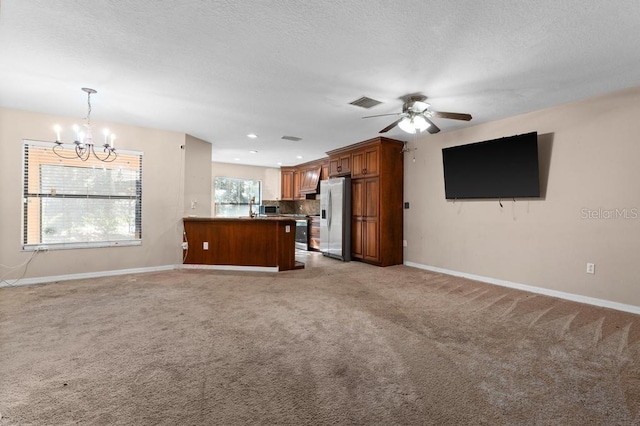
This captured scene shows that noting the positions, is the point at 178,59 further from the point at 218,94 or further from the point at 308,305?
the point at 308,305

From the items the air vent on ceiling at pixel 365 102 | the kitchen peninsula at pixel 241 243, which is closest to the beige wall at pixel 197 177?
the kitchen peninsula at pixel 241 243

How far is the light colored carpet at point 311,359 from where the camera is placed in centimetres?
162

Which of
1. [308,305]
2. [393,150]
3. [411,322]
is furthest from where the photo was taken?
[393,150]

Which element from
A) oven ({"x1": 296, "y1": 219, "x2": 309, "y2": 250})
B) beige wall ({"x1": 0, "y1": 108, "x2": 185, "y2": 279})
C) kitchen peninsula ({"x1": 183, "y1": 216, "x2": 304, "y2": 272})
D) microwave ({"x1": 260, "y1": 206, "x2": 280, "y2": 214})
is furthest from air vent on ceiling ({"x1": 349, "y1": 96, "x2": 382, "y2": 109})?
microwave ({"x1": 260, "y1": 206, "x2": 280, "y2": 214})

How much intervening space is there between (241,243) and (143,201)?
1.79 m

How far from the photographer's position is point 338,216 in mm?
6250

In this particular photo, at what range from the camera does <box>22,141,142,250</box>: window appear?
4.21 metres

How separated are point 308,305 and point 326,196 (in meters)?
3.47

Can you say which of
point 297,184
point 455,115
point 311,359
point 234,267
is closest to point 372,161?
point 455,115

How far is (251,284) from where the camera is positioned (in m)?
4.27

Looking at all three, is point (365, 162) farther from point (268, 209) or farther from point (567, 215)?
point (268, 209)

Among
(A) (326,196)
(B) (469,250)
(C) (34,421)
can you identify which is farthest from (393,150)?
(C) (34,421)

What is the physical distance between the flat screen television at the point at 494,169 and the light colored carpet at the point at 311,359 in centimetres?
150

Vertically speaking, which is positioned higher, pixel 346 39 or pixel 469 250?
pixel 346 39
